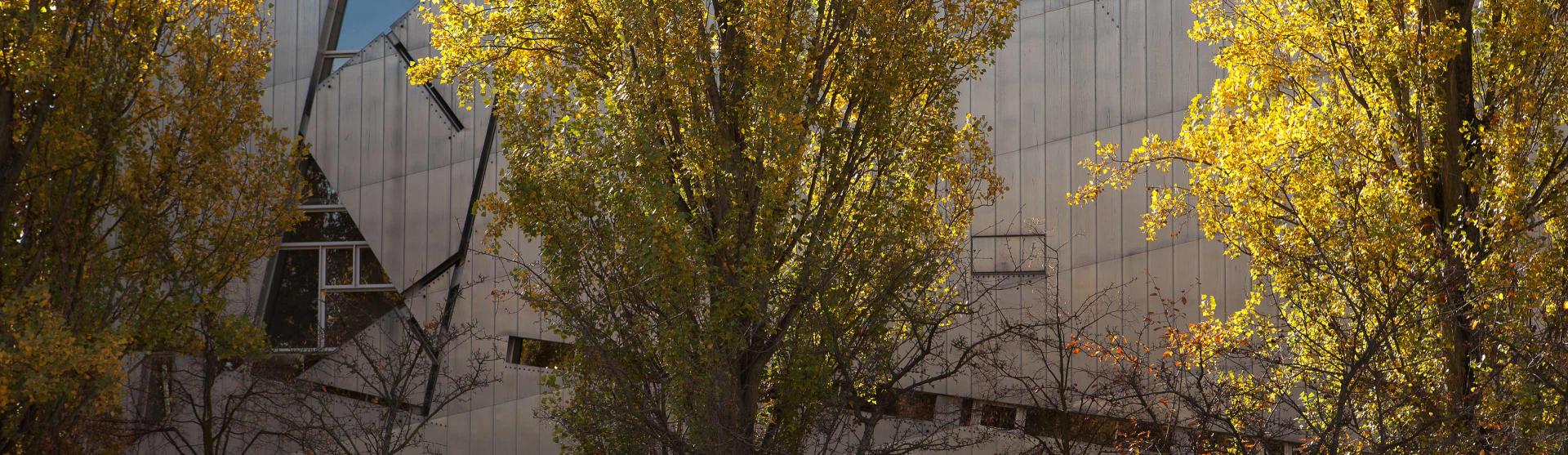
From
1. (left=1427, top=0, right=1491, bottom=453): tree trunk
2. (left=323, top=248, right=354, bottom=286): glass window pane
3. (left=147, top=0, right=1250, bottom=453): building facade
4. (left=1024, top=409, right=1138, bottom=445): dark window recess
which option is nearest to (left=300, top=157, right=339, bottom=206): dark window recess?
(left=147, top=0, right=1250, bottom=453): building facade

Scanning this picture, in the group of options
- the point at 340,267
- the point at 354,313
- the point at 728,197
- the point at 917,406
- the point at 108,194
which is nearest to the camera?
the point at 728,197

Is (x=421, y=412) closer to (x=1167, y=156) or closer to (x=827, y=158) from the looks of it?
(x=827, y=158)

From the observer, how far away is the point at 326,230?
13719mm

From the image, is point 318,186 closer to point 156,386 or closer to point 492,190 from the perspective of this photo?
point 492,190

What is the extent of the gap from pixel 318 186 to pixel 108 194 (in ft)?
A: 13.2

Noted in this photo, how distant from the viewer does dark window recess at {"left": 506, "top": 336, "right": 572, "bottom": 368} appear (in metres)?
12.8

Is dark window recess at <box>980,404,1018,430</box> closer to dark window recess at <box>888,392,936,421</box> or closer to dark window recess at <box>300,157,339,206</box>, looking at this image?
dark window recess at <box>888,392,936,421</box>

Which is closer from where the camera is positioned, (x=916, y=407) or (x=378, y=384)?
(x=916, y=407)

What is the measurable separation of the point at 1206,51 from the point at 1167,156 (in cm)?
264

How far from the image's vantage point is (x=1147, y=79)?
1129 cm

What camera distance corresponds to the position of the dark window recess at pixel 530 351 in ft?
42.1

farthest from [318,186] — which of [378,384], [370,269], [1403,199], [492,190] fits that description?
[1403,199]

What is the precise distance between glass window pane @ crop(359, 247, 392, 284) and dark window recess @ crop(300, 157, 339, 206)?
24.6 inches

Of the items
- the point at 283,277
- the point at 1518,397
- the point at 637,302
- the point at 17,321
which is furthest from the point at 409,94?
the point at 1518,397
